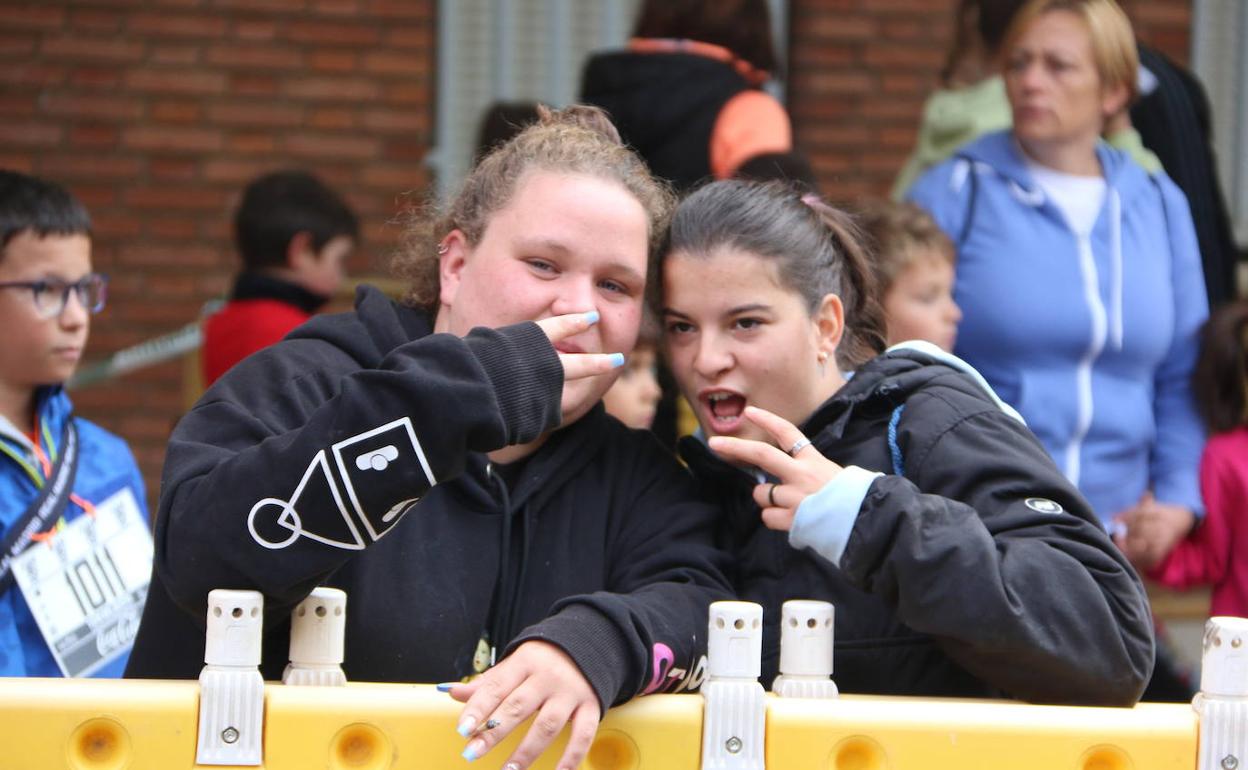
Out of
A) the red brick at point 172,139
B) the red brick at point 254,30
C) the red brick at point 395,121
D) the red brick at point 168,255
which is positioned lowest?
the red brick at point 168,255

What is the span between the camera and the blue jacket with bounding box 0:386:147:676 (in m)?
3.08

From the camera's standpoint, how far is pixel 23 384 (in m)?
3.39

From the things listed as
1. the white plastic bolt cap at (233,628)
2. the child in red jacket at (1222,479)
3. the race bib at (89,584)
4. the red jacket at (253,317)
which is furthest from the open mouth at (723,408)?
the red jacket at (253,317)

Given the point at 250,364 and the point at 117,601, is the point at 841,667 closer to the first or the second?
the point at 250,364

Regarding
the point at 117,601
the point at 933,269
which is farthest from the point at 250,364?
the point at 933,269

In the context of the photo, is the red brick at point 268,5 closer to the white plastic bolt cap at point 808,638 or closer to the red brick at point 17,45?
the red brick at point 17,45

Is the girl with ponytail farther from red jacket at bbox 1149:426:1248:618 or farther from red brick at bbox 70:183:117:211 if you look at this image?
red brick at bbox 70:183:117:211

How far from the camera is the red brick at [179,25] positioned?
6.29m

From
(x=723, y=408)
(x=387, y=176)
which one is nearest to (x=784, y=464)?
(x=723, y=408)

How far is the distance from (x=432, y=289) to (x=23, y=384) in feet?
3.95

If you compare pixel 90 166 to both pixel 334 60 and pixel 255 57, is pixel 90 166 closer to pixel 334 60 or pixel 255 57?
pixel 255 57

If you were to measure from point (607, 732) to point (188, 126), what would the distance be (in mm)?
4960

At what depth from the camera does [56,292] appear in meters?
3.42

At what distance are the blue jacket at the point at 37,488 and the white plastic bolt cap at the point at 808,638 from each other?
5.52ft
